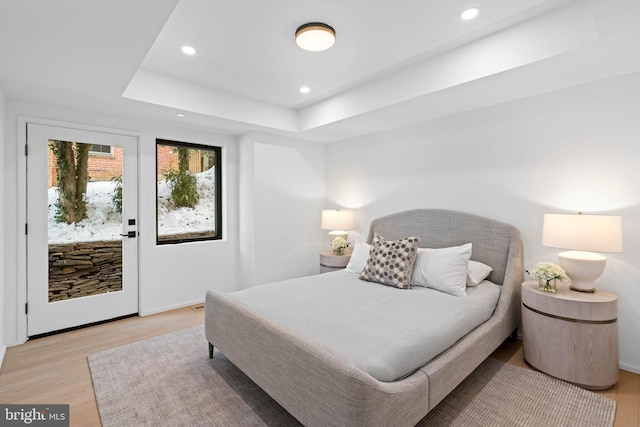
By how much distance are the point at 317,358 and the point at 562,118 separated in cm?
282

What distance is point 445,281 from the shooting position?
264 cm

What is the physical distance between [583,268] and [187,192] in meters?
4.12

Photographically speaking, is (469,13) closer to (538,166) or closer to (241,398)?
(538,166)

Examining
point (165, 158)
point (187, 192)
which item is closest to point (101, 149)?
point (165, 158)

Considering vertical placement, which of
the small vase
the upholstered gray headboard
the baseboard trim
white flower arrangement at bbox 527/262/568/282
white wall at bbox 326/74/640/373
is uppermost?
white wall at bbox 326/74/640/373

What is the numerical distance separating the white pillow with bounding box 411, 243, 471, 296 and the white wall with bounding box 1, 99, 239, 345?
264 cm

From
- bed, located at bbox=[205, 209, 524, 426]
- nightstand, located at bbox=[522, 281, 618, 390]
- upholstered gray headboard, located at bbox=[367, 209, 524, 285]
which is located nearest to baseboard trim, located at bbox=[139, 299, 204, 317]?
bed, located at bbox=[205, 209, 524, 426]

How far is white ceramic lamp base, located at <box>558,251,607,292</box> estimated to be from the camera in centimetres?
224

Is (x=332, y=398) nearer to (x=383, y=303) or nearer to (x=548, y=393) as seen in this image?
(x=383, y=303)

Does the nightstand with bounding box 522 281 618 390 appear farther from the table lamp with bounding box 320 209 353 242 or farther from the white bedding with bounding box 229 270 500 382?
the table lamp with bounding box 320 209 353 242

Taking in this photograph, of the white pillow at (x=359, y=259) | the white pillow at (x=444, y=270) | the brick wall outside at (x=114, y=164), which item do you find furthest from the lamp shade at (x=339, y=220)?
the brick wall outside at (x=114, y=164)

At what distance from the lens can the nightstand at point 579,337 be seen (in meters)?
2.10

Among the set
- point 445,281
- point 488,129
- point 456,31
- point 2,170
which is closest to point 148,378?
point 2,170

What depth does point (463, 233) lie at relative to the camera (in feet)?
10.4
